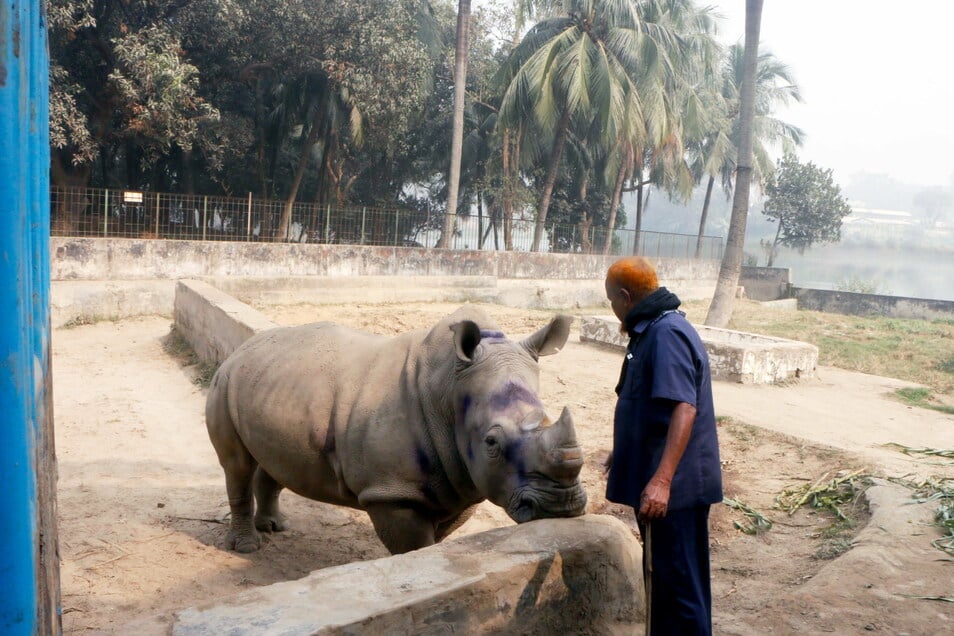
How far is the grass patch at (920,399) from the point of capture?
11398 mm

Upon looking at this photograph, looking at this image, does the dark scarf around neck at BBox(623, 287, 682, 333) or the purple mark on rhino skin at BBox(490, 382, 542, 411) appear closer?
the dark scarf around neck at BBox(623, 287, 682, 333)

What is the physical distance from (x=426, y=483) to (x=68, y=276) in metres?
13.5

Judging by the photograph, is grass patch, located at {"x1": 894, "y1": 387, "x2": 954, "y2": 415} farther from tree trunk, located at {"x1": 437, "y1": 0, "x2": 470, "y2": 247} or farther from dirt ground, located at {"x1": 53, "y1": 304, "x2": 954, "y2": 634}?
tree trunk, located at {"x1": 437, "y1": 0, "x2": 470, "y2": 247}

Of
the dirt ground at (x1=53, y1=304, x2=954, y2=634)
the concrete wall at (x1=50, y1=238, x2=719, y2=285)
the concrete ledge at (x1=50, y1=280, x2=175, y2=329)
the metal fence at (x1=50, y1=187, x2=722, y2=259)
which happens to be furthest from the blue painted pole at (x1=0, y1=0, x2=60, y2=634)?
the metal fence at (x1=50, y1=187, x2=722, y2=259)

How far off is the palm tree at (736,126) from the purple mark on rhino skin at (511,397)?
35.9 m

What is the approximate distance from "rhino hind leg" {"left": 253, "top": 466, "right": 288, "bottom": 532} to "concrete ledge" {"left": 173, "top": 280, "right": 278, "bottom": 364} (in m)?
2.89

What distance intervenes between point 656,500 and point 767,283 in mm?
34206

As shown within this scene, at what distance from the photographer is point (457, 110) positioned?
77.8 ft

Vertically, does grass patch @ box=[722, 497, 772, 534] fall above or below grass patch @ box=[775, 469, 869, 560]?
below

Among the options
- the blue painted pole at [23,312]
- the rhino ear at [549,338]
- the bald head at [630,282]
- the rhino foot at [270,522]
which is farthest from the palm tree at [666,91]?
the blue painted pole at [23,312]

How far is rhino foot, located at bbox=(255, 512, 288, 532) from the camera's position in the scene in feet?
18.2

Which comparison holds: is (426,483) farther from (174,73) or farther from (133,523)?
(174,73)

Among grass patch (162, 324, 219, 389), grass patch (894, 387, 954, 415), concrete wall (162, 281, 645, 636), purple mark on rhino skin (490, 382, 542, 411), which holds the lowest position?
grass patch (894, 387, 954, 415)

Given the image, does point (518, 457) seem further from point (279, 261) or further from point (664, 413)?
point (279, 261)
